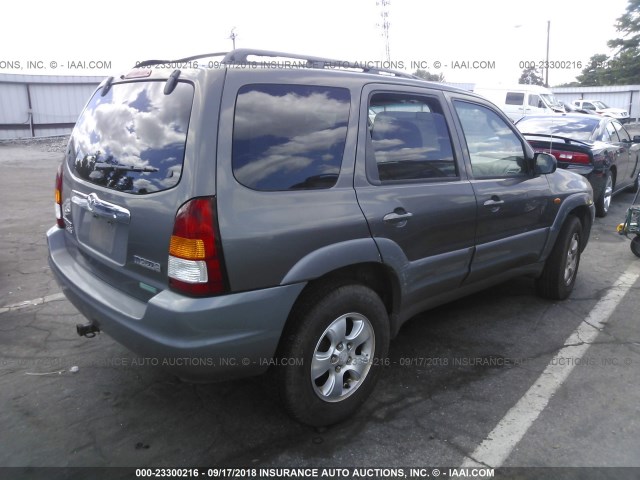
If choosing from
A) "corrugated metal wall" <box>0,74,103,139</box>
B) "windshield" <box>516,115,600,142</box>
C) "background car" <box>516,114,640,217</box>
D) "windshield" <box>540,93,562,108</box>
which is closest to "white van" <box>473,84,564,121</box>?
"windshield" <box>540,93,562,108</box>

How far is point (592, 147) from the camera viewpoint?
7723mm

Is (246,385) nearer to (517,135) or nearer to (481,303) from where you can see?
(481,303)

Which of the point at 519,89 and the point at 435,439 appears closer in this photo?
the point at 435,439

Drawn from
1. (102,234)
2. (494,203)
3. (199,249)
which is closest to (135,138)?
(102,234)

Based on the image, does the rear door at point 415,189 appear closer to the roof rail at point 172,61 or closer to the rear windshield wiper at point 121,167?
the roof rail at point 172,61

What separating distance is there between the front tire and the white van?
64.3 ft

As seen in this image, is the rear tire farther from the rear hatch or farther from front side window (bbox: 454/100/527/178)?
the rear hatch

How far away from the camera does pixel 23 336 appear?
3.87m

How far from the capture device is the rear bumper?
2277 mm

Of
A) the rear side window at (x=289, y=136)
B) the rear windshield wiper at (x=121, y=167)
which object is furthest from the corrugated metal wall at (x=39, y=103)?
the rear side window at (x=289, y=136)

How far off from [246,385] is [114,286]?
1.08 metres

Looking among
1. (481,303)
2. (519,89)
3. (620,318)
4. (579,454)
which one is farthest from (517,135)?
(519,89)

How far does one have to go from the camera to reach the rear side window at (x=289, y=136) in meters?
2.40

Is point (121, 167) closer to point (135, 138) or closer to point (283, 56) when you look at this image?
point (135, 138)
